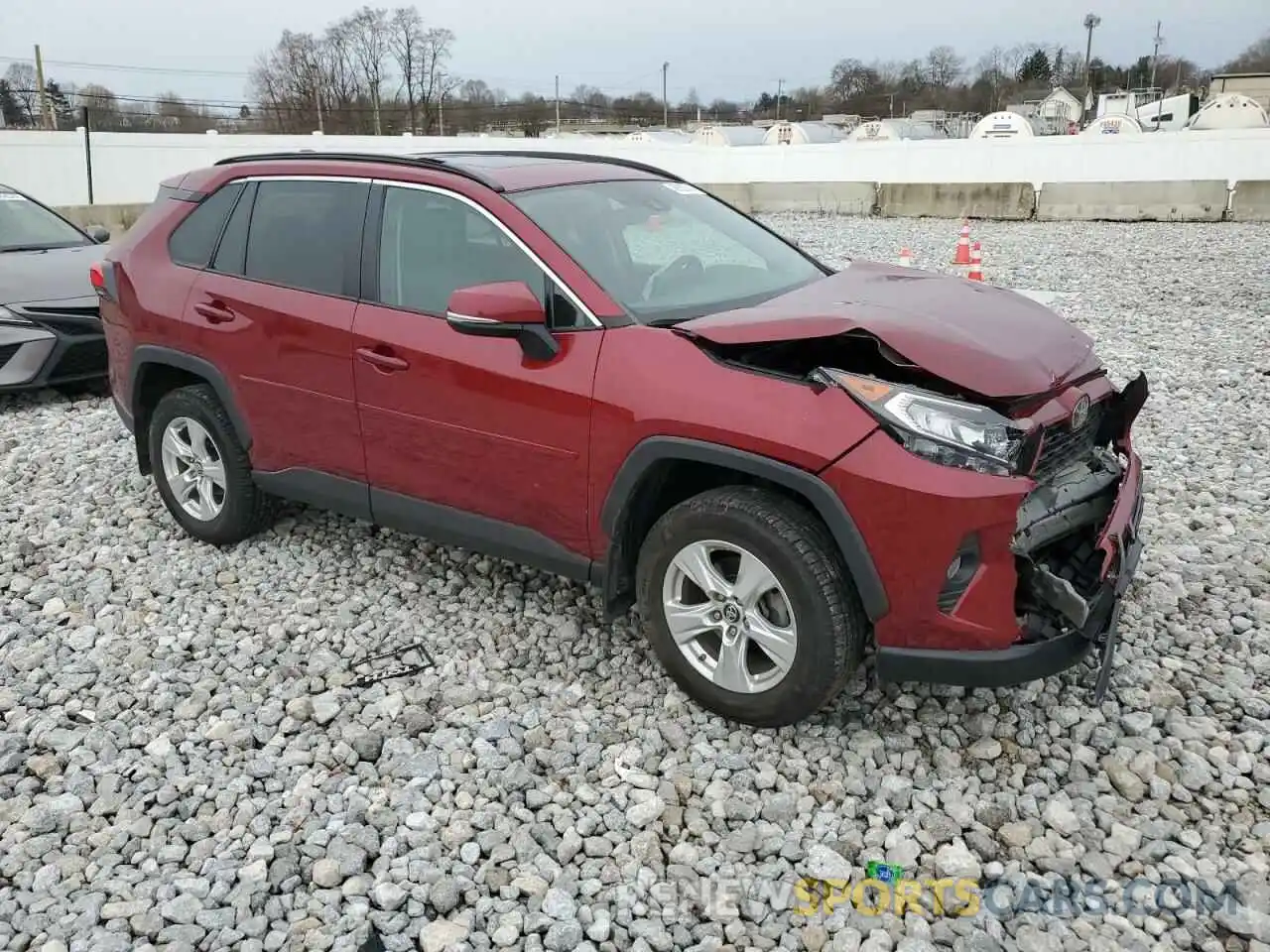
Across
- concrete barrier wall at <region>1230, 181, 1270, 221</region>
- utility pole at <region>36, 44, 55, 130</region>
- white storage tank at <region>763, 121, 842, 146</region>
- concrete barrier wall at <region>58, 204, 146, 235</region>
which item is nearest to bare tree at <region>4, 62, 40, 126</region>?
utility pole at <region>36, 44, 55, 130</region>

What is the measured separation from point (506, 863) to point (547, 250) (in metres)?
2.04

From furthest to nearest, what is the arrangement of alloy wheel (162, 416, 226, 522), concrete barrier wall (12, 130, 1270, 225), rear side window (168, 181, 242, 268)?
concrete barrier wall (12, 130, 1270, 225)
alloy wheel (162, 416, 226, 522)
rear side window (168, 181, 242, 268)

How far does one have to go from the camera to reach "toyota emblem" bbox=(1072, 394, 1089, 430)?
10.4 ft

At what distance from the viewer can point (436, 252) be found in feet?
12.7

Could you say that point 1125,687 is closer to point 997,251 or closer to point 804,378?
point 804,378

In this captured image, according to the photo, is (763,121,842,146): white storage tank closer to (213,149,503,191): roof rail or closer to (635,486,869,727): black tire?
(213,149,503,191): roof rail

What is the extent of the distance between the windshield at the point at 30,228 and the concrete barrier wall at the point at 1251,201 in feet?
65.5

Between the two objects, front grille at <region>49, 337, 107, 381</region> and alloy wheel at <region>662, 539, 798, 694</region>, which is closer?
alloy wheel at <region>662, 539, 798, 694</region>

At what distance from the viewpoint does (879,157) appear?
27641 millimetres

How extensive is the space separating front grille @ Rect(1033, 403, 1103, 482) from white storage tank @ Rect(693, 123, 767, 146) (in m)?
40.4

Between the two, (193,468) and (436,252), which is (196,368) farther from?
(436,252)

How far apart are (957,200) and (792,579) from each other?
71.7ft

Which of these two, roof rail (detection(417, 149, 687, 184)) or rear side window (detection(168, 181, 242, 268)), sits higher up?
roof rail (detection(417, 149, 687, 184))

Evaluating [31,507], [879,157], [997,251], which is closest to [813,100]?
[879,157]
